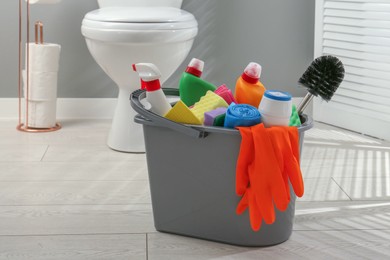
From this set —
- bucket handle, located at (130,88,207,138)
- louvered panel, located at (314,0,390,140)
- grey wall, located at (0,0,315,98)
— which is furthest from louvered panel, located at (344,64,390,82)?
bucket handle, located at (130,88,207,138)

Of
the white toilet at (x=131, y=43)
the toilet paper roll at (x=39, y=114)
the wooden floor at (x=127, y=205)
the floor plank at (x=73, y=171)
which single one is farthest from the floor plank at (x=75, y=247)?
the toilet paper roll at (x=39, y=114)

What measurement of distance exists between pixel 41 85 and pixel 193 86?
3.67 ft

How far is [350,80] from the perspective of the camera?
2.50 m

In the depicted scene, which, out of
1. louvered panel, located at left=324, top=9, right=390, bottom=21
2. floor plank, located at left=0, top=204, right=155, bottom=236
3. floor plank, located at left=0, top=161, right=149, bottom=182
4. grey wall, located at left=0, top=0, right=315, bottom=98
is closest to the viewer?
floor plank, located at left=0, top=204, right=155, bottom=236

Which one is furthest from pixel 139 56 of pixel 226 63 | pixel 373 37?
pixel 373 37

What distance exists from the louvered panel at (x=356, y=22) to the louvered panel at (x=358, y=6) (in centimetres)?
4

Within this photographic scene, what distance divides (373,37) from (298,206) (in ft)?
3.11

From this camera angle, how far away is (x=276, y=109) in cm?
130

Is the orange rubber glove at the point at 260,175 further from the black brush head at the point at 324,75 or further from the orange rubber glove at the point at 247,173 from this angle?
the black brush head at the point at 324,75

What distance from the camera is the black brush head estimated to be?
143cm

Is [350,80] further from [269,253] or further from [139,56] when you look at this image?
[269,253]

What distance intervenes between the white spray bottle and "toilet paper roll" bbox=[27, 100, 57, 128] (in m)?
1.16

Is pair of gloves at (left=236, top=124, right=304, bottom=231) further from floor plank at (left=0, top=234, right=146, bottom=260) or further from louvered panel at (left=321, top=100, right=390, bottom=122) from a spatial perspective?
louvered panel at (left=321, top=100, right=390, bottom=122)

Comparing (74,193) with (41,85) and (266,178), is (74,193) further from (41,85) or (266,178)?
(41,85)
